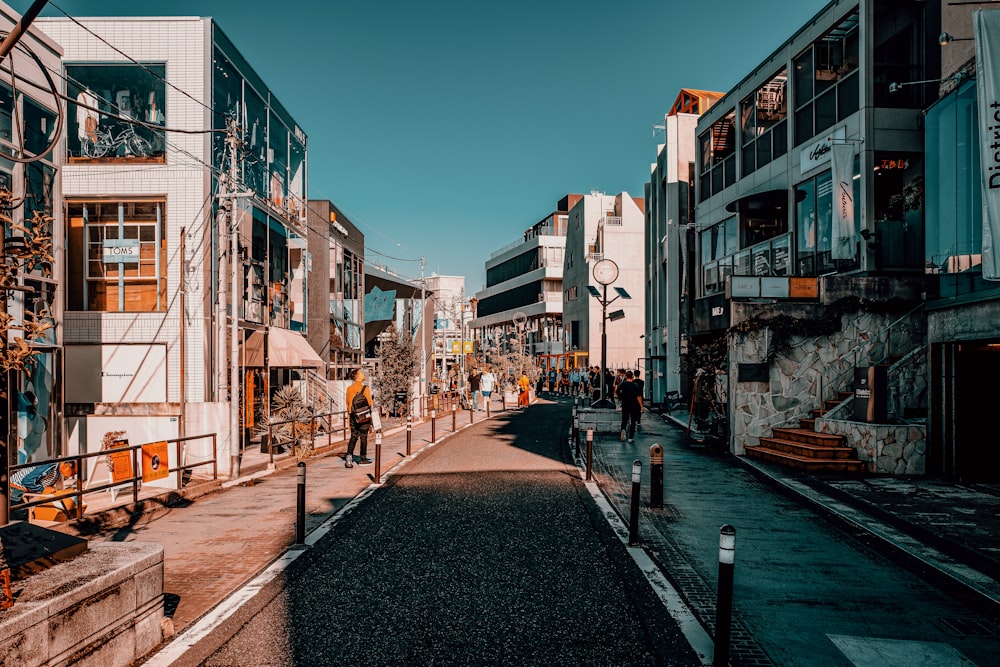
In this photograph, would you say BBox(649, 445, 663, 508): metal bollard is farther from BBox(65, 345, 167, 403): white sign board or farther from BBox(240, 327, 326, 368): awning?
BBox(65, 345, 167, 403): white sign board

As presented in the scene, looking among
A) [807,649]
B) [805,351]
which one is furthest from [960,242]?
[807,649]

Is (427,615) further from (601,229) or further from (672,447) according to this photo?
(601,229)

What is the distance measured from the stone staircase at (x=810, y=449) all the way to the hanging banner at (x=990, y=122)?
4.38 meters

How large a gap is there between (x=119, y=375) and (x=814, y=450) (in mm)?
15519

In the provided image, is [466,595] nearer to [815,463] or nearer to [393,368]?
[815,463]

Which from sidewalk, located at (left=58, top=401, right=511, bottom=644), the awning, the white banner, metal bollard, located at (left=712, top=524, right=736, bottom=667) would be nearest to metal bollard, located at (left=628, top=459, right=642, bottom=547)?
metal bollard, located at (left=712, top=524, right=736, bottom=667)

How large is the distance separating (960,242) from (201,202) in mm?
16163

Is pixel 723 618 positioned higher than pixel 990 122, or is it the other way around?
pixel 990 122

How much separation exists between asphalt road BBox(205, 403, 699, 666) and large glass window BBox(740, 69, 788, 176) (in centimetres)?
1540

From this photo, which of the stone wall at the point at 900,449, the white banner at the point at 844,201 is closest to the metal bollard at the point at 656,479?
the stone wall at the point at 900,449

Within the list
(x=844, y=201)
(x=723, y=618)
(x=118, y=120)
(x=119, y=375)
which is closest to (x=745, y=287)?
(x=844, y=201)

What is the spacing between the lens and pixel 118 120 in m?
18.1

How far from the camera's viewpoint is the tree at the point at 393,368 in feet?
108

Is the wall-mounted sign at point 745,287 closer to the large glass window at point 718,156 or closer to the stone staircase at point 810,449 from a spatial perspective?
the stone staircase at point 810,449
